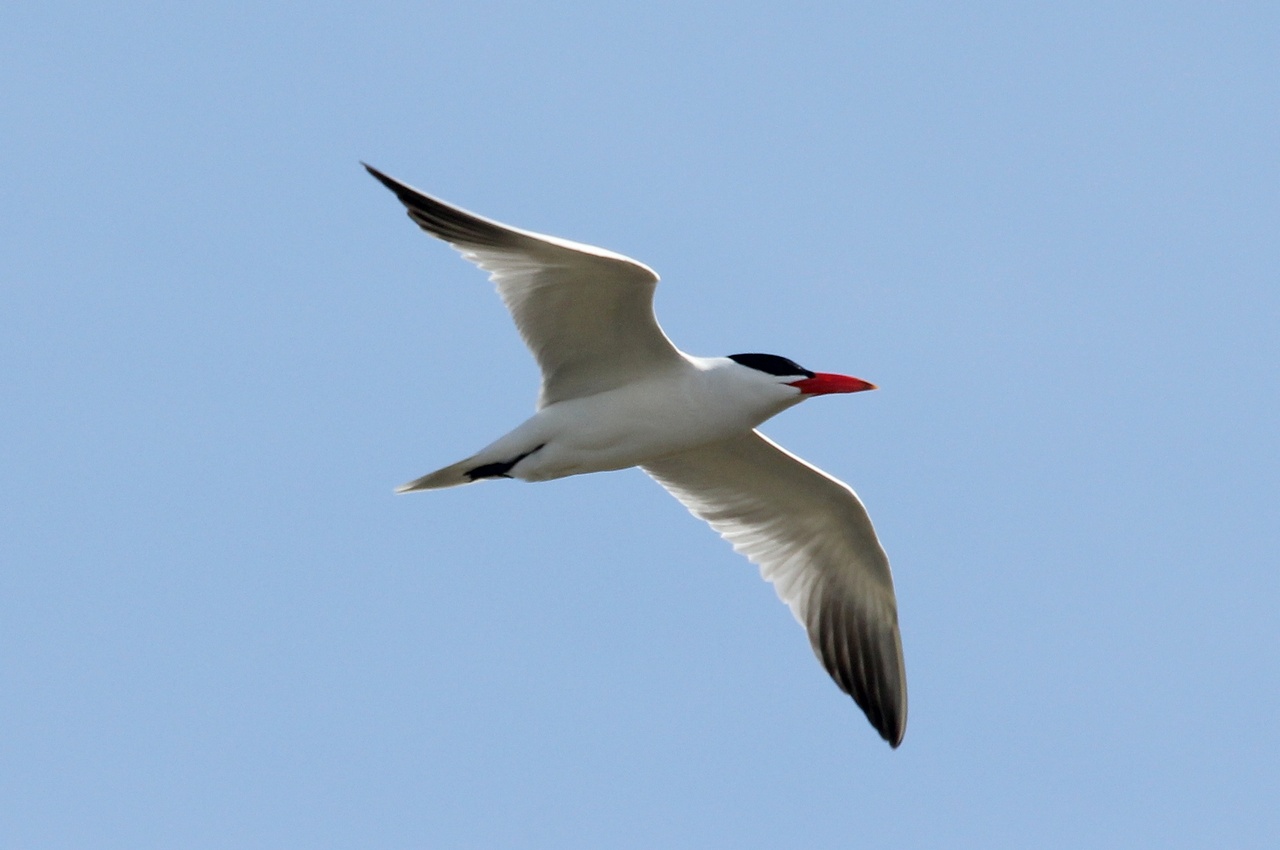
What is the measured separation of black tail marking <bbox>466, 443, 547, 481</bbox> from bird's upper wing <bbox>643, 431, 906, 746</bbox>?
1601 mm

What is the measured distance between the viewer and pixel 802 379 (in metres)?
10.1

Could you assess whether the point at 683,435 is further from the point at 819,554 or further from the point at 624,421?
the point at 819,554

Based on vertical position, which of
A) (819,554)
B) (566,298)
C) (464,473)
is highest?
(566,298)

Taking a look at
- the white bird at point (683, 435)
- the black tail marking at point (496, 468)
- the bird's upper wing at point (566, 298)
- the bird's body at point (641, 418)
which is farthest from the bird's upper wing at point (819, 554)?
the black tail marking at point (496, 468)

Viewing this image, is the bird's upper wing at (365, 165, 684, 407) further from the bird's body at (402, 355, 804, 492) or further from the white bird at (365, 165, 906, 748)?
the bird's body at (402, 355, 804, 492)

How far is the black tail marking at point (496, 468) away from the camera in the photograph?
10109 millimetres

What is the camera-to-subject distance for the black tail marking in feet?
33.2

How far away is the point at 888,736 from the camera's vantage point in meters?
11.4

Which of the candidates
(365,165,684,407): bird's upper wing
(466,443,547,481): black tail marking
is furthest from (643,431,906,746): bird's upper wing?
(466,443,547,481): black tail marking

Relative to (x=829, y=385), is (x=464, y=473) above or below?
below

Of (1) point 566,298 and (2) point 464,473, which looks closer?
(1) point 566,298

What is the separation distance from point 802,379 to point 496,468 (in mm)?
2018

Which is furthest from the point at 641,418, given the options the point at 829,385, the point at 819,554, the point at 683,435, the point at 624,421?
the point at 819,554

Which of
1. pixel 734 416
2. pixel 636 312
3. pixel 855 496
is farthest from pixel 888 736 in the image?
pixel 636 312
